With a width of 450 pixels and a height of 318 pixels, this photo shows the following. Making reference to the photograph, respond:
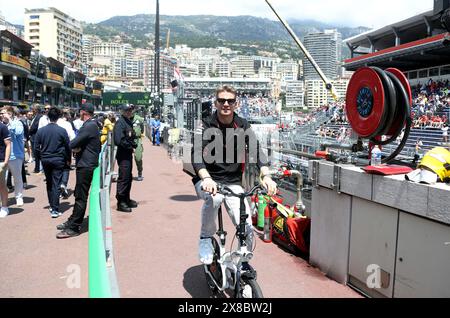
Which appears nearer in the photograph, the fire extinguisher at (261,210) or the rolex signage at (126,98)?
the fire extinguisher at (261,210)

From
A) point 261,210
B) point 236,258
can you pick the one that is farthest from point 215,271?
point 261,210

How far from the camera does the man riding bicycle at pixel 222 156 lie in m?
3.66

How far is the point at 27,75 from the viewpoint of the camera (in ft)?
177

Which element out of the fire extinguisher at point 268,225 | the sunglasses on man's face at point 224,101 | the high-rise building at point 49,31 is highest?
the high-rise building at point 49,31

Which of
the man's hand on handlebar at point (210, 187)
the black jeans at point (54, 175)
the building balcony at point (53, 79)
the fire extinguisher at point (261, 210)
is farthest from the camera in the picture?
the building balcony at point (53, 79)

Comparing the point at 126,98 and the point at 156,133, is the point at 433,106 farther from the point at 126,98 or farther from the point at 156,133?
the point at 126,98

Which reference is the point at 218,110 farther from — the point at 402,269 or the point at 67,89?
the point at 67,89

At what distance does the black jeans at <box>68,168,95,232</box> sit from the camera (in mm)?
5934

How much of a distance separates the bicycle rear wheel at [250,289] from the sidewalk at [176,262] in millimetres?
797

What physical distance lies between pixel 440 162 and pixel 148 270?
314 cm

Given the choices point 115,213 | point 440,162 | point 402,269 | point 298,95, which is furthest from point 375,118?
point 298,95

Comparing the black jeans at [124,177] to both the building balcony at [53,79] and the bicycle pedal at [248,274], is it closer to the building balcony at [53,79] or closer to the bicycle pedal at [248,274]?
the bicycle pedal at [248,274]

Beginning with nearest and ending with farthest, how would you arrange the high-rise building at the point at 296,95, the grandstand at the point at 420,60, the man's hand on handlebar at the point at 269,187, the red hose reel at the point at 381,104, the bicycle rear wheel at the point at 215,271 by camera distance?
the man's hand on handlebar at the point at 269,187 → the bicycle rear wheel at the point at 215,271 → the red hose reel at the point at 381,104 → the grandstand at the point at 420,60 → the high-rise building at the point at 296,95

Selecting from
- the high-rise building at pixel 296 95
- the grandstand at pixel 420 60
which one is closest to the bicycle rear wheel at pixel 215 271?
the grandstand at pixel 420 60
